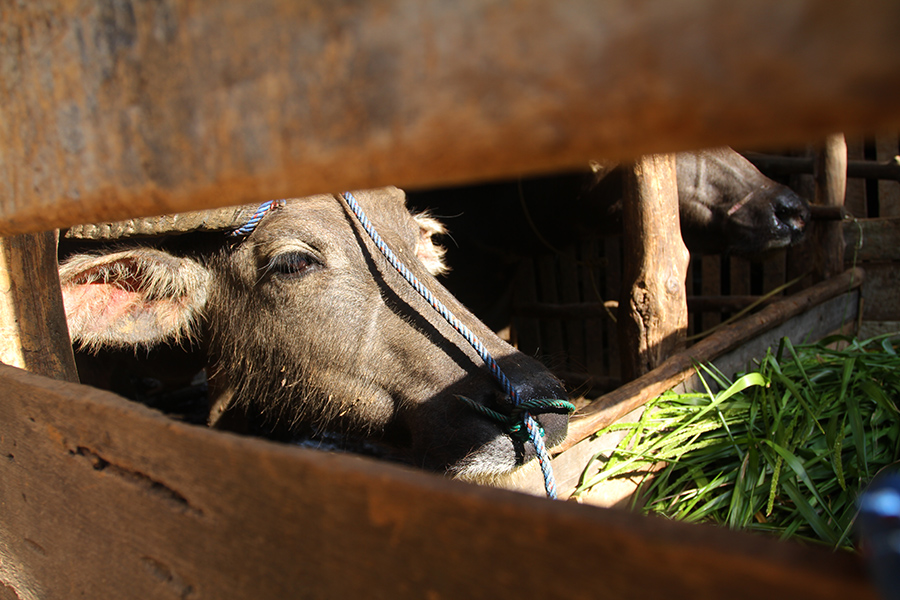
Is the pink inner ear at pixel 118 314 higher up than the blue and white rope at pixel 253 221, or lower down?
lower down

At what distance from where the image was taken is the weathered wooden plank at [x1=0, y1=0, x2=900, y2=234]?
0.29 meters

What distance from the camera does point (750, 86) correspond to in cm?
30

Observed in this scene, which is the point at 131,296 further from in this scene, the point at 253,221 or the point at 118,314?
the point at 253,221

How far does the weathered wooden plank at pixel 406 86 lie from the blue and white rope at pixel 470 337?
48.6 inches

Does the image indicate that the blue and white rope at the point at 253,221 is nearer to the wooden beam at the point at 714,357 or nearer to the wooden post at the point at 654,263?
the wooden beam at the point at 714,357

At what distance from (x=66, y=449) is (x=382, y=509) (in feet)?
2.15

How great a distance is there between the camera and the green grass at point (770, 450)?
179 centimetres

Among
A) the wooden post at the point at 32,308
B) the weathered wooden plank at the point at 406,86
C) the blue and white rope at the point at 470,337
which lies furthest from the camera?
the blue and white rope at the point at 470,337

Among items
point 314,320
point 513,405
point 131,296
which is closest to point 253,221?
point 314,320

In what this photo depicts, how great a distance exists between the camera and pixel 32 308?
4.40 ft

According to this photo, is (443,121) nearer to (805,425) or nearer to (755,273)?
(805,425)

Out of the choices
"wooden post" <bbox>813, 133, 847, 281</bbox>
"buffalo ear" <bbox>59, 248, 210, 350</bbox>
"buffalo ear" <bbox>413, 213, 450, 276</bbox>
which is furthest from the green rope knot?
"wooden post" <bbox>813, 133, 847, 281</bbox>

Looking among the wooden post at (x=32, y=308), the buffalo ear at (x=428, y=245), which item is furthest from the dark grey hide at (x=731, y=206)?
the wooden post at (x=32, y=308)

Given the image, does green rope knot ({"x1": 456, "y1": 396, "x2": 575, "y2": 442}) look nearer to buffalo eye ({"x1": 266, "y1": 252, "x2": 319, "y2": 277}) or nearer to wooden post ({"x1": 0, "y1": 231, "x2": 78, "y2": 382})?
buffalo eye ({"x1": 266, "y1": 252, "x2": 319, "y2": 277})
